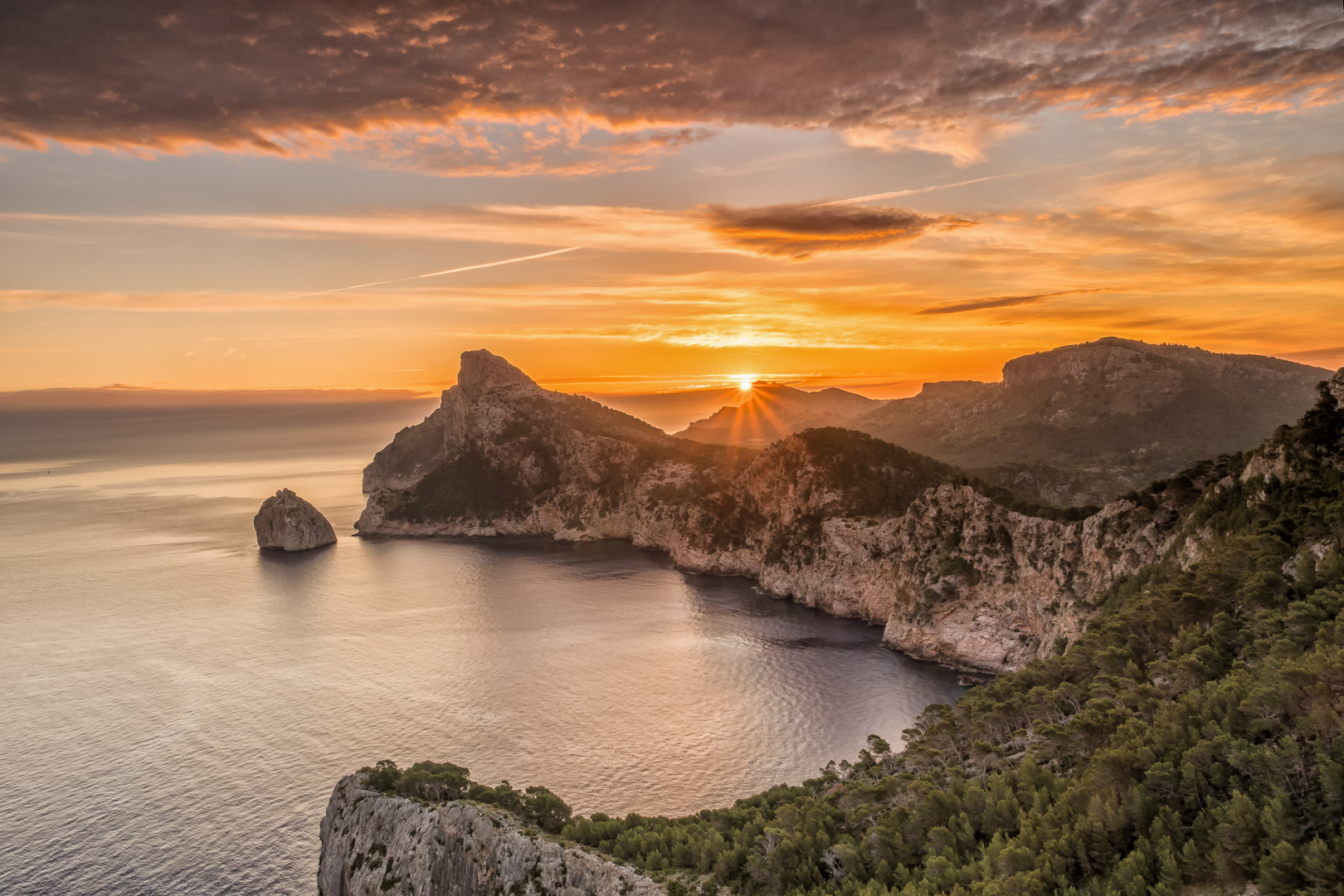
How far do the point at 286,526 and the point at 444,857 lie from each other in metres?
157

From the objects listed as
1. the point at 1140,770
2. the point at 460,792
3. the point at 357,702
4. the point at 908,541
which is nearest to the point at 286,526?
the point at 357,702

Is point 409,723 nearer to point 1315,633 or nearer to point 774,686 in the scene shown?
point 774,686

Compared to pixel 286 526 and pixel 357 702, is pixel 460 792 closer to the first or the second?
pixel 357 702

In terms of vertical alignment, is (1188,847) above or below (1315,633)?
below

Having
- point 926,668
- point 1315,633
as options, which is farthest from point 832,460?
point 1315,633

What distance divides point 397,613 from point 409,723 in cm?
5075

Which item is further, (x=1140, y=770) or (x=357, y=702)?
(x=357, y=702)

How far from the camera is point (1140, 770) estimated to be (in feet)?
120

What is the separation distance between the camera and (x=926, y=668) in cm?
9381

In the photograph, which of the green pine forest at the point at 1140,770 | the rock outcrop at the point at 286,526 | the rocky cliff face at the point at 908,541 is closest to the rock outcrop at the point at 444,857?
the green pine forest at the point at 1140,770

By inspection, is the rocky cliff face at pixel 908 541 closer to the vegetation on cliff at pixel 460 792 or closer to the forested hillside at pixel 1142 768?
the forested hillside at pixel 1142 768

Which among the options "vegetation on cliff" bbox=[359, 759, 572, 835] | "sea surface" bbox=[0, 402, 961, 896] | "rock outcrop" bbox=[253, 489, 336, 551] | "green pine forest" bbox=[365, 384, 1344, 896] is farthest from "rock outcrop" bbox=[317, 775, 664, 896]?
"rock outcrop" bbox=[253, 489, 336, 551]

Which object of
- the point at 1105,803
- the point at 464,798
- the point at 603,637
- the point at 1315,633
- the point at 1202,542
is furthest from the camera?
the point at 603,637

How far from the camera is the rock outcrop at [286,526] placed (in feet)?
602
